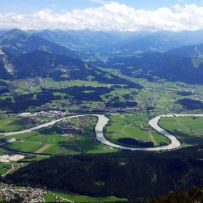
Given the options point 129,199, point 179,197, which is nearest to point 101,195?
point 129,199

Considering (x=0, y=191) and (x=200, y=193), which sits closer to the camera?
(x=200, y=193)

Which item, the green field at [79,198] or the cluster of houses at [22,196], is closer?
the cluster of houses at [22,196]

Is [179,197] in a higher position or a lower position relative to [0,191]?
higher

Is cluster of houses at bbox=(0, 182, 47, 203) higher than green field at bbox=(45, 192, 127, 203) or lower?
higher

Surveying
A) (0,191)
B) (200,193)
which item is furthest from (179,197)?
(0,191)

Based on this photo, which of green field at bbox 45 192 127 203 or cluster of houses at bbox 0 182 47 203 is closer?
cluster of houses at bbox 0 182 47 203

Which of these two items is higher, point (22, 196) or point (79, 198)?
point (22, 196)

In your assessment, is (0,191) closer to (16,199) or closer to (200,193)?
(16,199)

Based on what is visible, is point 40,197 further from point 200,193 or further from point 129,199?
point 200,193

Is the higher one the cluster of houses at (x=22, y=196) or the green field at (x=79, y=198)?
the cluster of houses at (x=22, y=196)

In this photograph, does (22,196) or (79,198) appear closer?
(22,196)
